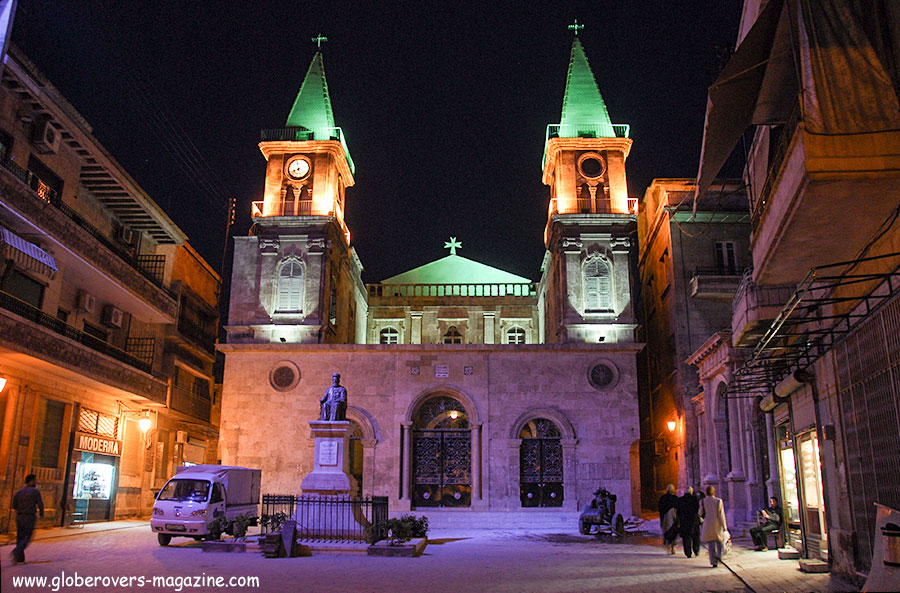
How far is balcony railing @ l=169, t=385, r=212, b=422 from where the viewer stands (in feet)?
99.0

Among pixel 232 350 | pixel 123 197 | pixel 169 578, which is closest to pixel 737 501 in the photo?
pixel 169 578

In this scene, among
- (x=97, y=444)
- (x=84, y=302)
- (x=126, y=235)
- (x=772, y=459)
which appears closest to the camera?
(x=772, y=459)

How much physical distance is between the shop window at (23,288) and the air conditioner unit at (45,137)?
11.8 feet

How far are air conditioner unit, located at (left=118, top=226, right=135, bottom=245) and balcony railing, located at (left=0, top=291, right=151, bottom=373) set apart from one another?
440 centimetres

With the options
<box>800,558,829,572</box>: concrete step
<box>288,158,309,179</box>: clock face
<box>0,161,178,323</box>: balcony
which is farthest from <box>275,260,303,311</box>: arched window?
<box>800,558,829,572</box>: concrete step

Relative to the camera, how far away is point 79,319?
23234 mm

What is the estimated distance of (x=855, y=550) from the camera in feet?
34.3

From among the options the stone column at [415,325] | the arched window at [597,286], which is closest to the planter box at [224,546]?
the arched window at [597,286]

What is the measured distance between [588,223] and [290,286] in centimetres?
1203

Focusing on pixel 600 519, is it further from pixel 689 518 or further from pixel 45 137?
pixel 45 137

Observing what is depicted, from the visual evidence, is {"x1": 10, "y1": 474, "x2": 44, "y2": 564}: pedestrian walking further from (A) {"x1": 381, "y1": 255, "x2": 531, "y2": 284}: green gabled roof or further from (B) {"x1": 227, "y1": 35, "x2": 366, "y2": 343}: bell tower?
(A) {"x1": 381, "y1": 255, "x2": 531, "y2": 284}: green gabled roof

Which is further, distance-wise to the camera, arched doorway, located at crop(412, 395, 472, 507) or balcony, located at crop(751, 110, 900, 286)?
arched doorway, located at crop(412, 395, 472, 507)

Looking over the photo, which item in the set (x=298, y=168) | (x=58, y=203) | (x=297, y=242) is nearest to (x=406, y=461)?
(x=297, y=242)

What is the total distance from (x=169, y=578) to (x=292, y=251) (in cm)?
1946
